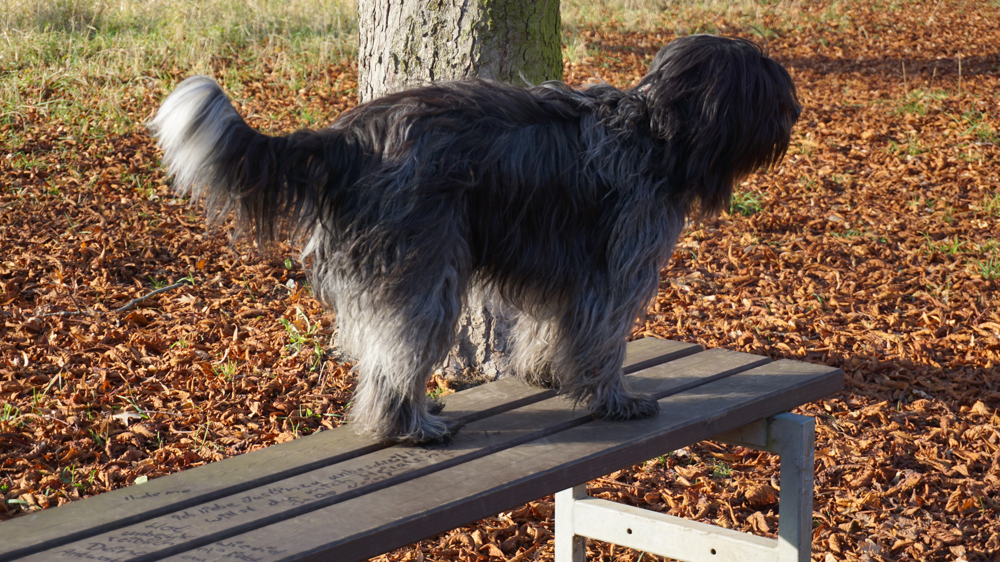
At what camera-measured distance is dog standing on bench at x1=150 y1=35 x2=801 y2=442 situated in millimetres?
2527

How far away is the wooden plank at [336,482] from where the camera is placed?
2094 mm

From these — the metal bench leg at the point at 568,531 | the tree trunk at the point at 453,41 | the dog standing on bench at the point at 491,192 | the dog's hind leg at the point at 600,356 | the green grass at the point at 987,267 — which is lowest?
the metal bench leg at the point at 568,531

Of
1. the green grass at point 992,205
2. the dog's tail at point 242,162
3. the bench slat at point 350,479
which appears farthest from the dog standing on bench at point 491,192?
the green grass at point 992,205

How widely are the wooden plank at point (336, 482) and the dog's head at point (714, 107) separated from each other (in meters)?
0.90

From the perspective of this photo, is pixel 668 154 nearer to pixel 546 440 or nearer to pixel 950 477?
pixel 546 440

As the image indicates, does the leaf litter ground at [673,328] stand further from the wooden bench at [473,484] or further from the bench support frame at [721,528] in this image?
the wooden bench at [473,484]

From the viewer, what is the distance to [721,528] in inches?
130

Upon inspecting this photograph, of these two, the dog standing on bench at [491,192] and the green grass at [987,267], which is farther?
the green grass at [987,267]

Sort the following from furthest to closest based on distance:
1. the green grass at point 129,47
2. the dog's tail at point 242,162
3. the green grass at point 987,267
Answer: the green grass at point 129,47, the green grass at point 987,267, the dog's tail at point 242,162

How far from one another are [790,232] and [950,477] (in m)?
3.21

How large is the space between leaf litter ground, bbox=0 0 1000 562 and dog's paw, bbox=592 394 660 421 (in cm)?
99

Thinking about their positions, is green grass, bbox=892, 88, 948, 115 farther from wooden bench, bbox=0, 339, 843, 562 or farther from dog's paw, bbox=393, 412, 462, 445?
dog's paw, bbox=393, 412, 462, 445

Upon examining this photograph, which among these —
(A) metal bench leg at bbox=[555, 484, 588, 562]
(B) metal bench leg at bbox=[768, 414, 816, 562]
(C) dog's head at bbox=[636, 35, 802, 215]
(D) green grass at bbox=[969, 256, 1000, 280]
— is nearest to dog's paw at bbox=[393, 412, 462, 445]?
(A) metal bench leg at bbox=[555, 484, 588, 562]

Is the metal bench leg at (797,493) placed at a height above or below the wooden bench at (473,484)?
below
